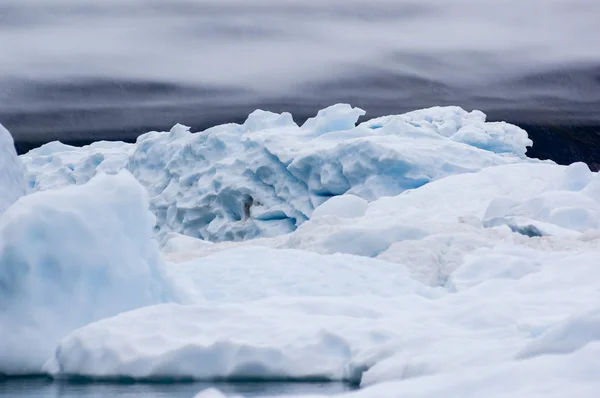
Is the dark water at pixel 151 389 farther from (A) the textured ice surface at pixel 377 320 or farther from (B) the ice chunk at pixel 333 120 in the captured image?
(B) the ice chunk at pixel 333 120

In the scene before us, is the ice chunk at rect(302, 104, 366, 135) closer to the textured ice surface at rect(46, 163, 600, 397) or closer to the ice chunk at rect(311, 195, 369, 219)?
the ice chunk at rect(311, 195, 369, 219)

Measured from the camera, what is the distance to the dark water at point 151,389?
603 centimetres

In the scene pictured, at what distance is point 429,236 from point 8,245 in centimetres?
619

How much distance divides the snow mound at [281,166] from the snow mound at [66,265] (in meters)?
12.9

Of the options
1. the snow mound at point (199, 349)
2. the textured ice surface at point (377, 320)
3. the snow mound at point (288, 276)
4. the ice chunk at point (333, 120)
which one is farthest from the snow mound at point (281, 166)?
the snow mound at point (199, 349)

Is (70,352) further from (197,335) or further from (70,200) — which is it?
(70,200)

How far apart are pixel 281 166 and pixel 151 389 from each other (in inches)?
631

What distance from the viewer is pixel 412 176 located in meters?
20.8

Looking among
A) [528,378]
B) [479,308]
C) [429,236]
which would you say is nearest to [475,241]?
[429,236]

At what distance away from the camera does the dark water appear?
6.03 metres

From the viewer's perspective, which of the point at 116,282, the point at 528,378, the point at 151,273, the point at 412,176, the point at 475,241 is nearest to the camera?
the point at 528,378

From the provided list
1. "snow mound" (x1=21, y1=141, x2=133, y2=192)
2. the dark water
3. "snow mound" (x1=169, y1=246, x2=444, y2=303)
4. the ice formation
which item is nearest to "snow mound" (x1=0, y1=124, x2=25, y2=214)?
the ice formation

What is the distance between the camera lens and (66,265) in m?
7.45

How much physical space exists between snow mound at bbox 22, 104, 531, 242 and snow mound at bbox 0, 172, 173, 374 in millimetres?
12948
